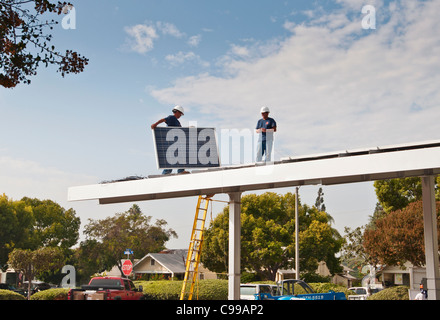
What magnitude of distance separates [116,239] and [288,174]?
172 feet

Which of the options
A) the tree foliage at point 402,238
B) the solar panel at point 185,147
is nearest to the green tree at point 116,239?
the tree foliage at point 402,238

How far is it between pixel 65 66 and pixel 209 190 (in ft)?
17.8

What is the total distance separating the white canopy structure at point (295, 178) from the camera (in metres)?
11.1

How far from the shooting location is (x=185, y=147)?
15.3 metres

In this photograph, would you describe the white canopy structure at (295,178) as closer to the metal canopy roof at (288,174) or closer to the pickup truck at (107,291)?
the metal canopy roof at (288,174)

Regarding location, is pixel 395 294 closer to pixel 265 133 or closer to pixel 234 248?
pixel 234 248

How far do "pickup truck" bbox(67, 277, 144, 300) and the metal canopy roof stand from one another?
290 cm

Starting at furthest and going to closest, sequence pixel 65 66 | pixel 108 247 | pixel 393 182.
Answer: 1. pixel 108 247
2. pixel 393 182
3. pixel 65 66

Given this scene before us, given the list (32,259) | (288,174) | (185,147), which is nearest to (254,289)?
(185,147)

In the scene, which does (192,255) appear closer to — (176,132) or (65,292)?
(176,132)
